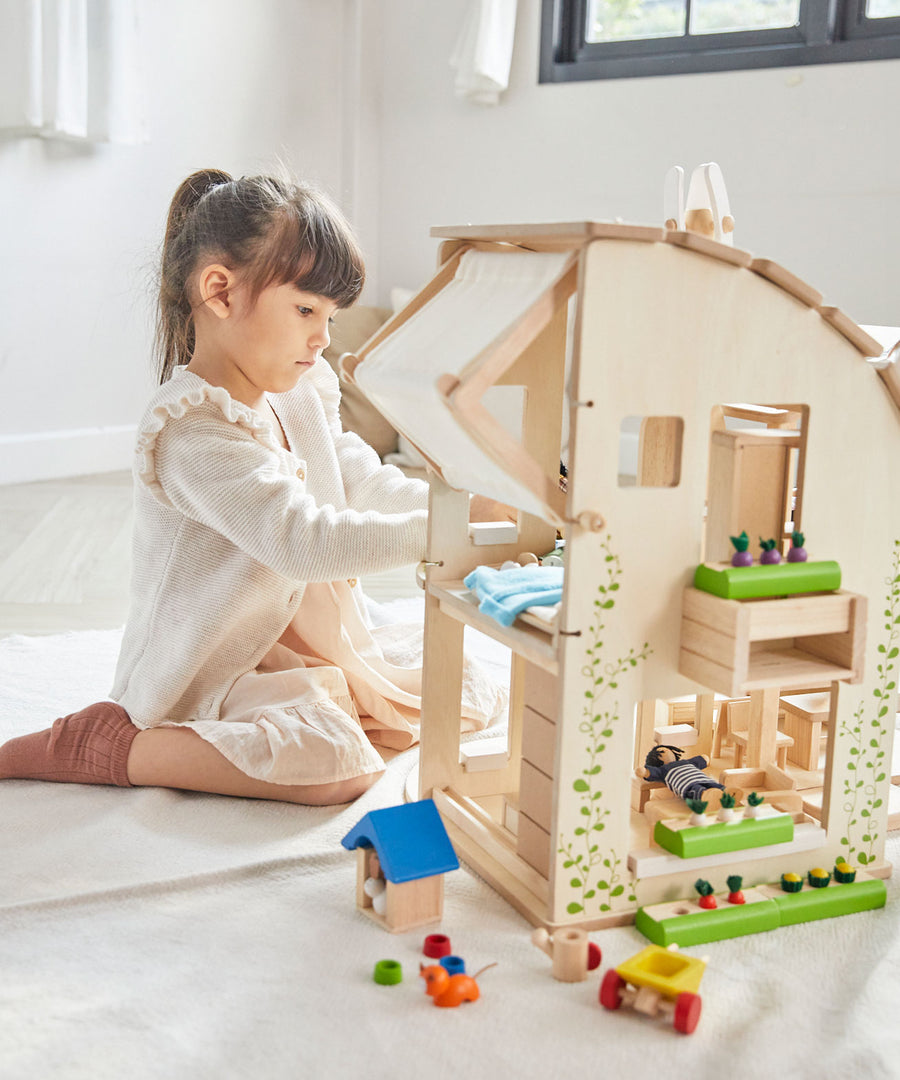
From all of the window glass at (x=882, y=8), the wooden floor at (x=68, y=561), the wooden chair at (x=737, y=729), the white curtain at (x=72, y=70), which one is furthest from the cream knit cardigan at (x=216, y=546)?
the window glass at (x=882, y=8)

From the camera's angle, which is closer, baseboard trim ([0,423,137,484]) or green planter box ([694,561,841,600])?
green planter box ([694,561,841,600])

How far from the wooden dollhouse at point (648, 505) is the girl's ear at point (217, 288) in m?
0.23

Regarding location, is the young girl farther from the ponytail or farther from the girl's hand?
the girl's hand

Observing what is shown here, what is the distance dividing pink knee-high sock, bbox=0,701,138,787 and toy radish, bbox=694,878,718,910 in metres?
0.64

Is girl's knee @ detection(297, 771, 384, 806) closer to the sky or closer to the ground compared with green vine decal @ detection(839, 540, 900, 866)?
closer to the ground

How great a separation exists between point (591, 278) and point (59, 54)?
7.93ft

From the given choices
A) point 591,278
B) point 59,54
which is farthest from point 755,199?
point 591,278

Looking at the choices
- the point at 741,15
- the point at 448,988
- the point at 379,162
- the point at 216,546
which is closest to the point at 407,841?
the point at 448,988

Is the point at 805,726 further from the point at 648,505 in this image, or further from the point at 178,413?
the point at 178,413

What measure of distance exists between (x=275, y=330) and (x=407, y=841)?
0.61 meters

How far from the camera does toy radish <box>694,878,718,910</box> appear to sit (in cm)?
102

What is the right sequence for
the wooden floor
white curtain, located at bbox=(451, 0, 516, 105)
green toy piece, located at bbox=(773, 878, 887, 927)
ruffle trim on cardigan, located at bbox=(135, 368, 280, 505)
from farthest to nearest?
white curtain, located at bbox=(451, 0, 516, 105), the wooden floor, ruffle trim on cardigan, located at bbox=(135, 368, 280, 505), green toy piece, located at bbox=(773, 878, 887, 927)

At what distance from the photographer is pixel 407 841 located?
1.00 m

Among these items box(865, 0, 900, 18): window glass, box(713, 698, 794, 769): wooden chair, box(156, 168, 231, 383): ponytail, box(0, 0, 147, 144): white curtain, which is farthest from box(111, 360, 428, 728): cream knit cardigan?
box(865, 0, 900, 18): window glass
